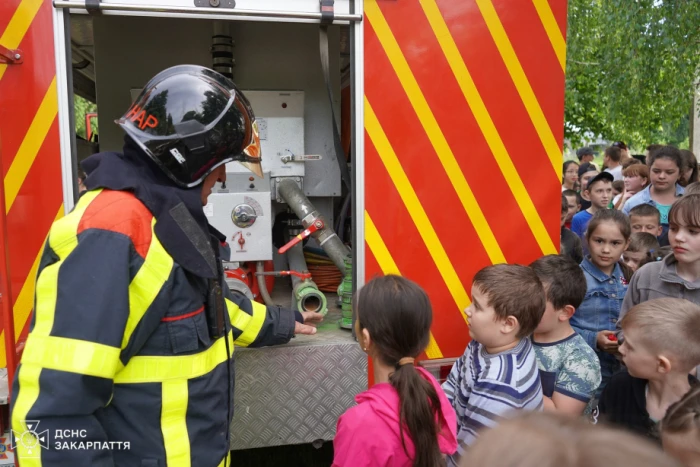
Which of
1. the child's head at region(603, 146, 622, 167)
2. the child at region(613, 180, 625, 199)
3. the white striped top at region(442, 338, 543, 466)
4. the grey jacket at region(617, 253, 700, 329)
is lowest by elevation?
the white striped top at region(442, 338, 543, 466)

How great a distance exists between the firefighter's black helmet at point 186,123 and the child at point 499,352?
108cm

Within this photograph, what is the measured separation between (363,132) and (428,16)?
0.54 m

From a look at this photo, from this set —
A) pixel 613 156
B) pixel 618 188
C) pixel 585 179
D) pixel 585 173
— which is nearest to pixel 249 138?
pixel 618 188

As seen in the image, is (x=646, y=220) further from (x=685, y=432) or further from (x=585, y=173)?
(x=585, y=173)

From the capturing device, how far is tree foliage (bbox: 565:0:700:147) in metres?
7.79

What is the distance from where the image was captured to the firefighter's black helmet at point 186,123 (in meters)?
1.69

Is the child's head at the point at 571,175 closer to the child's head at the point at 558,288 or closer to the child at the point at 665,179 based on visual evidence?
the child at the point at 665,179

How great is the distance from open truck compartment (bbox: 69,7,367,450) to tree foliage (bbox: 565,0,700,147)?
551 cm

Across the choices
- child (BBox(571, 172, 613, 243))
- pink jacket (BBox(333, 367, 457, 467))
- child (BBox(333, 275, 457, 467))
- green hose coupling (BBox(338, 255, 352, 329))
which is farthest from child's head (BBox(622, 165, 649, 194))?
pink jacket (BBox(333, 367, 457, 467))

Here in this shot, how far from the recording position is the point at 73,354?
1405 mm

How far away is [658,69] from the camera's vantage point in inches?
339

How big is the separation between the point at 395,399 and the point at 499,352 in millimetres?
631

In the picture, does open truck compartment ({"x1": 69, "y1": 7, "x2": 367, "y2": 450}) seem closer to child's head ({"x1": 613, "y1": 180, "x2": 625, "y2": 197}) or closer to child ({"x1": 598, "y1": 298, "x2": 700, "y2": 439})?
child ({"x1": 598, "y1": 298, "x2": 700, "y2": 439})

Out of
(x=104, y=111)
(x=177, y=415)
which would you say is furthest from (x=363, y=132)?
(x=104, y=111)
